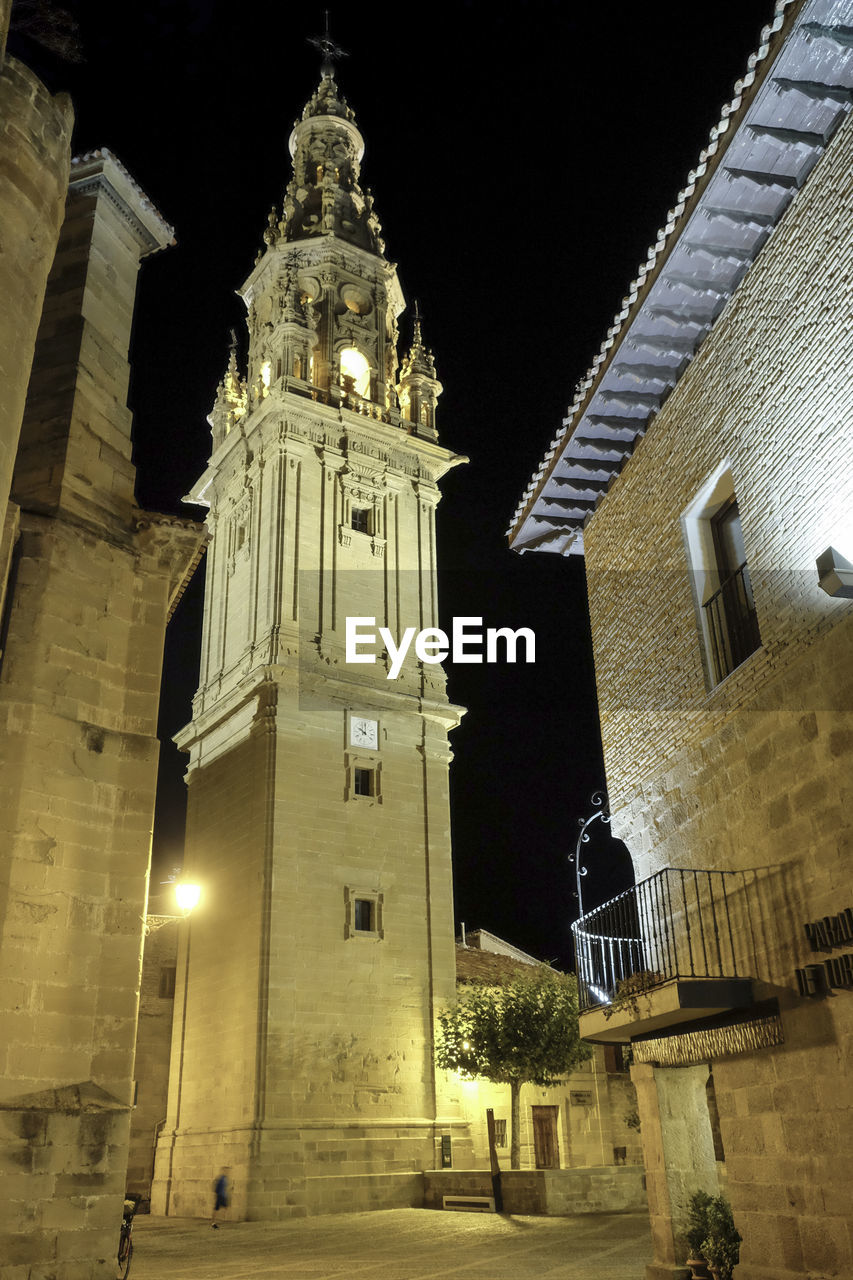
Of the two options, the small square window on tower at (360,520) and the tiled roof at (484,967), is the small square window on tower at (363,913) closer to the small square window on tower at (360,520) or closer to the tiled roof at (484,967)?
the tiled roof at (484,967)

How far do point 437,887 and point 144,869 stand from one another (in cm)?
1774

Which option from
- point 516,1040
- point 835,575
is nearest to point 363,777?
point 516,1040

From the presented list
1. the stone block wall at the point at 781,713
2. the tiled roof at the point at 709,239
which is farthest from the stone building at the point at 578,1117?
the stone block wall at the point at 781,713

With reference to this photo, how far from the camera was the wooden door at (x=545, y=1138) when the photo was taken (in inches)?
1129

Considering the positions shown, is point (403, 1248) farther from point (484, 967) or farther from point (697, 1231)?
point (484, 967)

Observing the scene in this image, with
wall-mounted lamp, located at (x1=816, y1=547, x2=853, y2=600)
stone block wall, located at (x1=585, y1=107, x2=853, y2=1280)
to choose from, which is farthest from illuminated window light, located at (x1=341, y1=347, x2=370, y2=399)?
wall-mounted lamp, located at (x1=816, y1=547, x2=853, y2=600)

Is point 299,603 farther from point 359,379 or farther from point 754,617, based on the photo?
point 754,617

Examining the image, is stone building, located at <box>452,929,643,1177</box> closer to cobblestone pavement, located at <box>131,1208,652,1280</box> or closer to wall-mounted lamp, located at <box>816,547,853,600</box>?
cobblestone pavement, located at <box>131,1208,652,1280</box>

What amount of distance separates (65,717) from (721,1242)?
7.85 metres

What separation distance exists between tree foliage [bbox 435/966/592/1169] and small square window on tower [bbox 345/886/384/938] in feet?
9.33

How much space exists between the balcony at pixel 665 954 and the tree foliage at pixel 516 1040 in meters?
12.7

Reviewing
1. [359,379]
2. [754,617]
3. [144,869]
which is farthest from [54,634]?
[359,379]

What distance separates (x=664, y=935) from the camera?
1112 centimetres

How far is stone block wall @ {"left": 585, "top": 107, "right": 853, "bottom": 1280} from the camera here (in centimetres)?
851
